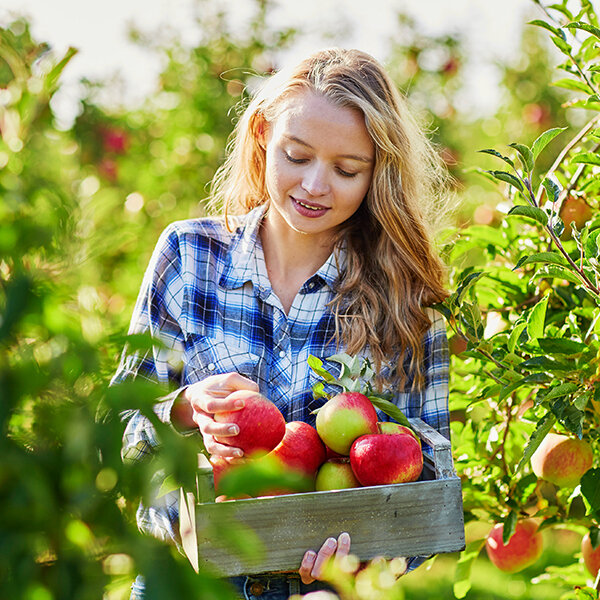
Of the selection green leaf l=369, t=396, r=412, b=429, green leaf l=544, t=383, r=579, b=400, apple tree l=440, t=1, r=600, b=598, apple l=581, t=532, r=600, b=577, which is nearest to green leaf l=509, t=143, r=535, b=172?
apple tree l=440, t=1, r=600, b=598

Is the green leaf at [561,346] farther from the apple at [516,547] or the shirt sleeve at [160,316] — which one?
the shirt sleeve at [160,316]

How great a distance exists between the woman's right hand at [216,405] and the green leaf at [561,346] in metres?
0.53

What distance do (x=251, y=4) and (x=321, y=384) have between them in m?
3.89

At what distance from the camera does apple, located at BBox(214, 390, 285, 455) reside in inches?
51.5

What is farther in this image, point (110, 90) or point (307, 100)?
point (110, 90)

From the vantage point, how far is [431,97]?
593 cm

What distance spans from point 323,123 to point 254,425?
705 mm

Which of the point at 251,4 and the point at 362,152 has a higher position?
the point at 251,4

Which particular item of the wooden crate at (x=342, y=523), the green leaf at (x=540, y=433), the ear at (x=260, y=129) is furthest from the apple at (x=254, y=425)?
the ear at (x=260, y=129)

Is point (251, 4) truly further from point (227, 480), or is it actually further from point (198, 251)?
point (227, 480)

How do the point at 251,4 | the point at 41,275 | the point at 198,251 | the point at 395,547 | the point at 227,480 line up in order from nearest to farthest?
the point at 227,480 → the point at 41,275 → the point at 395,547 → the point at 198,251 → the point at 251,4

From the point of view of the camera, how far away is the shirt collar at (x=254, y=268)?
1.86 meters

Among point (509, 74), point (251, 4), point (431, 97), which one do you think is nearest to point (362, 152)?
point (251, 4)

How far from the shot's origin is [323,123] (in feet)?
5.57
